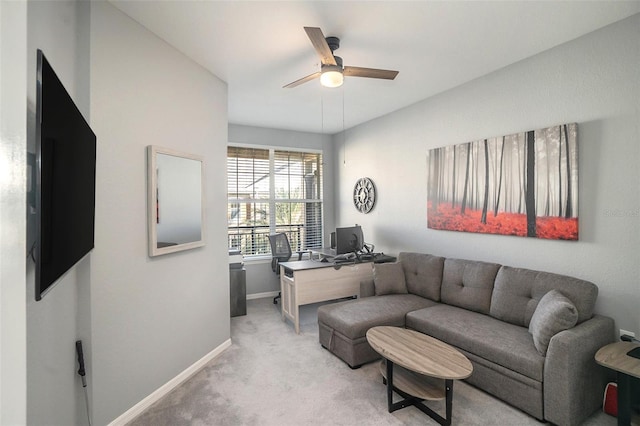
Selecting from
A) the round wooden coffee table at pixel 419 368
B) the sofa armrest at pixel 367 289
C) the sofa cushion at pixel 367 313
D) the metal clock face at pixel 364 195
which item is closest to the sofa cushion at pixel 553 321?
the round wooden coffee table at pixel 419 368

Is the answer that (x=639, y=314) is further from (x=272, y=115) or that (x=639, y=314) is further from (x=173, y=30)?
(x=272, y=115)

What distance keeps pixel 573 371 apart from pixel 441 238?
6.34 feet

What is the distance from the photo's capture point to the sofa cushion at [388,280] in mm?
3518

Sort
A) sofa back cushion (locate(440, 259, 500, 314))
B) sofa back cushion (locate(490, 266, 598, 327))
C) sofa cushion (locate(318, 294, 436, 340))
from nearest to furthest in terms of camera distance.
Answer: sofa back cushion (locate(490, 266, 598, 327))
sofa cushion (locate(318, 294, 436, 340))
sofa back cushion (locate(440, 259, 500, 314))

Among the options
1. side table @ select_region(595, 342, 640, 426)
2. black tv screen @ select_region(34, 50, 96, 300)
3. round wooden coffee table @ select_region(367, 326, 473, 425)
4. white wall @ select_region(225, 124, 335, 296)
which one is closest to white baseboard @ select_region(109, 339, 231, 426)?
black tv screen @ select_region(34, 50, 96, 300)

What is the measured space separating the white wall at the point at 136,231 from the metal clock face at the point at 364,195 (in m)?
2.73

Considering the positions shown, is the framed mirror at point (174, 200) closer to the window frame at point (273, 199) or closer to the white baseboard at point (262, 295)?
the window frame at point (273, 199)

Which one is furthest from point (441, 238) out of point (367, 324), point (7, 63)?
point (7, 63)

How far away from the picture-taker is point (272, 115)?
457cm

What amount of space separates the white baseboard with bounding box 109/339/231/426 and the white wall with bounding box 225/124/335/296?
76.1 inches

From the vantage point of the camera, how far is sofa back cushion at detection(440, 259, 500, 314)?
9.53 feet

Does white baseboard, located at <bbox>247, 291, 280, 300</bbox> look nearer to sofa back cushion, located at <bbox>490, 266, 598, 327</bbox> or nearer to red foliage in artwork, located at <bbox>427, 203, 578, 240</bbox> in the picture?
red foliage in artwork, located at <bbox>427, 203, 578, 240</bbox>

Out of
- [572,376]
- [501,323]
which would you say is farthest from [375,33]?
[572,376]

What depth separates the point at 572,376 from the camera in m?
1.92
